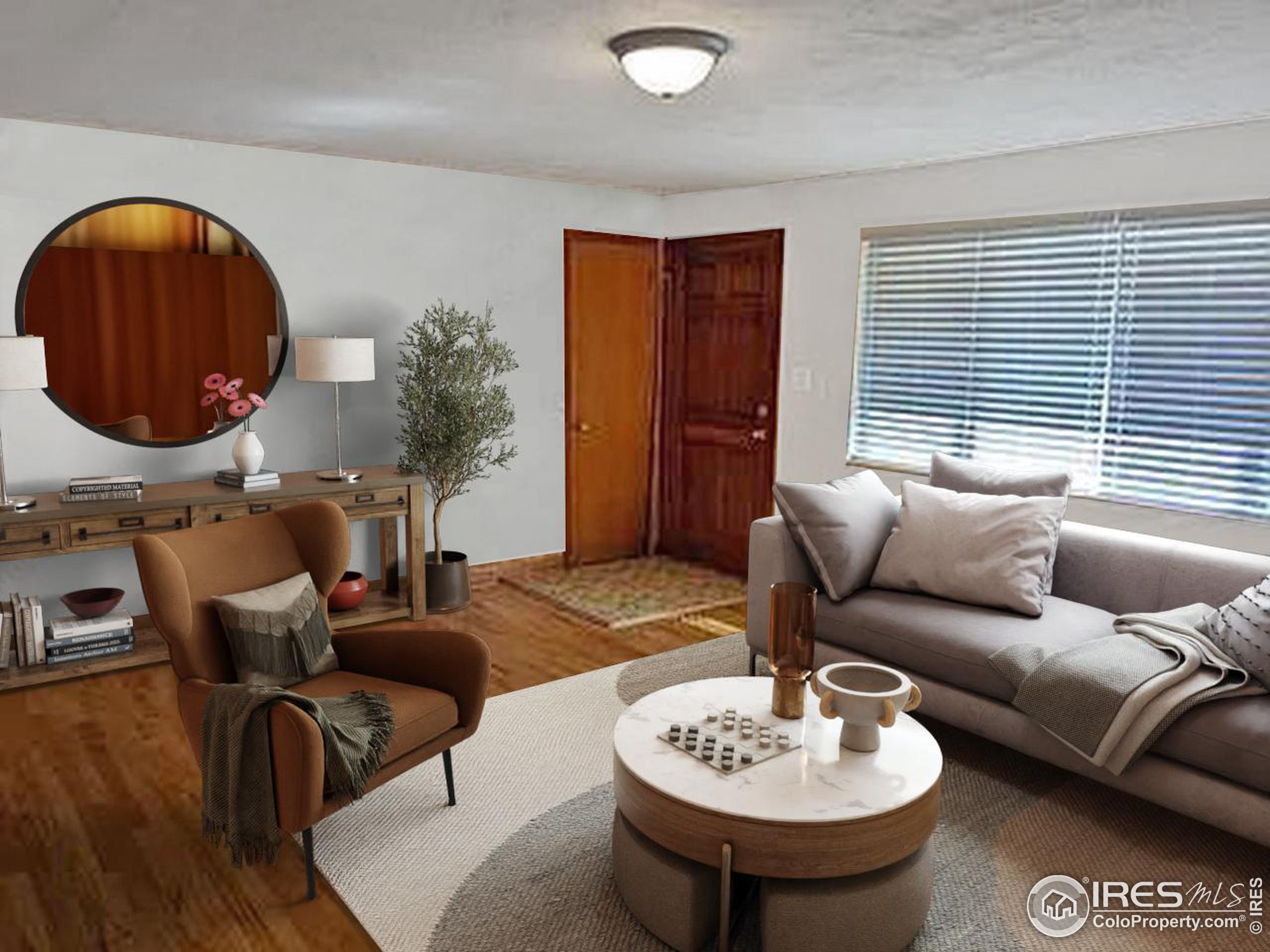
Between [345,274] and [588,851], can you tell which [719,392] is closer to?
[345,274]

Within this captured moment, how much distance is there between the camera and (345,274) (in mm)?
4848

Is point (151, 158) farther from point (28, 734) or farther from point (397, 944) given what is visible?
point (397, 944)

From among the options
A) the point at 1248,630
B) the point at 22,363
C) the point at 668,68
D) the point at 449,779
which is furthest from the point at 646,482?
the point at 1248,630

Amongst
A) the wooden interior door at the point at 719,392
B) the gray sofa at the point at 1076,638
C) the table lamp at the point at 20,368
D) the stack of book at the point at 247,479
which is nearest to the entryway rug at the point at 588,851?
the gray sofa at the point at 1076,638

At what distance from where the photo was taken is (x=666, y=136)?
4.04m

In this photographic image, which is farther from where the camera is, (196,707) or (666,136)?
(666,136)

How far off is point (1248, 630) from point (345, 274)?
4136mm

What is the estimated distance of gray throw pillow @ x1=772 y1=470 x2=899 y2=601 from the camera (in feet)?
12.1

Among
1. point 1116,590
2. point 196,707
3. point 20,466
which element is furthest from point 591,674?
point 20,466

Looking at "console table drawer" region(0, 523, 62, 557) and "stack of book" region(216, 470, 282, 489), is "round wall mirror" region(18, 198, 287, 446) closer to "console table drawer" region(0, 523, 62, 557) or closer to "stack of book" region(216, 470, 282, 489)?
"stack of book" region(216, 470, 282, 489)

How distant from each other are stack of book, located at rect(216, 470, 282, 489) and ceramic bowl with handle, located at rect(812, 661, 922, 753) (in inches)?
110

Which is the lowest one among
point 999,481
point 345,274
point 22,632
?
point 22,632

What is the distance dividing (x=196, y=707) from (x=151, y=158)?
278 cm

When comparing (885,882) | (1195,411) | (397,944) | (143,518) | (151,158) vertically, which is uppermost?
(151,158)
